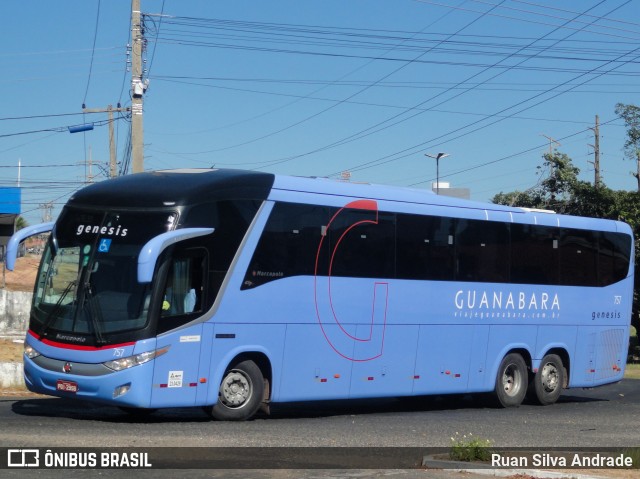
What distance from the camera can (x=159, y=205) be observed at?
14.5 m

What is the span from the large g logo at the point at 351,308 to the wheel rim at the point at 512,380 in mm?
4214

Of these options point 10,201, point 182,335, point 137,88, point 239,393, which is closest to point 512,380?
point 239,393

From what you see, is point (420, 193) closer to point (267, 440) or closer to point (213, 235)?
point (213, 235)

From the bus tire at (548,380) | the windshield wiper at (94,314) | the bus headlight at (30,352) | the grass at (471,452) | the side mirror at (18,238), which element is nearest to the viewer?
the grass at (471,452)

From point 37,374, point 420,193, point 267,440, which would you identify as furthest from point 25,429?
point 420,193

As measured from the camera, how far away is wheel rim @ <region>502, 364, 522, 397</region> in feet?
67.8

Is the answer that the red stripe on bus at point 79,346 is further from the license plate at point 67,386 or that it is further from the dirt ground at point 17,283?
the dirt ground at point 17,283

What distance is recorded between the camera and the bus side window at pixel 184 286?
564 inches

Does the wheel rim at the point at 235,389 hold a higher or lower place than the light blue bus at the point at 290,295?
lower

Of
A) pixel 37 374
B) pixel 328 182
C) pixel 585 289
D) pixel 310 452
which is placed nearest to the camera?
pixel 310 452

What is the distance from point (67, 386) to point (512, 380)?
10221 millimetres

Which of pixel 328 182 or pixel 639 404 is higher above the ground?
pixel 328 182

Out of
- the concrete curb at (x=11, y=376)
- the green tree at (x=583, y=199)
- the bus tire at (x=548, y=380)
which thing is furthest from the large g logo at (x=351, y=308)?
the green tree at (x=583, y=199)

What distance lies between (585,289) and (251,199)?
9649 millimetres
